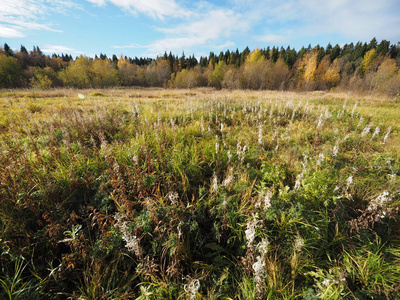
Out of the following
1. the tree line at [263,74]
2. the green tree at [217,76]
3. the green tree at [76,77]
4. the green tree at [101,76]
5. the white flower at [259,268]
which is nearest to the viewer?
the white flower at [259,268]

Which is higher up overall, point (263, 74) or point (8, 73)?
point (263, 74)

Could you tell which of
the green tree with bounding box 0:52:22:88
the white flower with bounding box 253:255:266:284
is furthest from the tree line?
the white flower with bounding box 253:255:266:284

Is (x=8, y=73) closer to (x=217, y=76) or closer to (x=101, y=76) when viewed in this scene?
(x=101, y=76)

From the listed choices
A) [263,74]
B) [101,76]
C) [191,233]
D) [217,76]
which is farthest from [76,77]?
[191,233]

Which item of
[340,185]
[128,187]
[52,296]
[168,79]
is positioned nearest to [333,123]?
[340,185]

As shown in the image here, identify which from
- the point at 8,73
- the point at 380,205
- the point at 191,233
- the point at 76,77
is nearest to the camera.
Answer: the point at 380,205

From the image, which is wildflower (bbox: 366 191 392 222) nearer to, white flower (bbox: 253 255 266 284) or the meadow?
the meadow

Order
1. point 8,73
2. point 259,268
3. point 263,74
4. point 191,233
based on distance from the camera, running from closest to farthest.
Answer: point 259,268, point 191,233, point 8,73, point 263,74

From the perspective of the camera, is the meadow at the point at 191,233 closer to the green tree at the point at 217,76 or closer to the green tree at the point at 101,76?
the green tree at the point at 101,76

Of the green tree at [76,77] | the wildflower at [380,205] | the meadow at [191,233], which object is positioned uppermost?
the green tree at [76,77]

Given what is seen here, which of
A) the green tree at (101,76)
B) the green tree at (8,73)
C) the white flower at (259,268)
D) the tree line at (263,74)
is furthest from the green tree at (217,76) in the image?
the white flower at (259,268)

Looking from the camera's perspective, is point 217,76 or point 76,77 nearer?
point 76,77

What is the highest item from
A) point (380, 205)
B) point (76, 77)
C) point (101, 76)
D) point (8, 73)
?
point (101, 76)

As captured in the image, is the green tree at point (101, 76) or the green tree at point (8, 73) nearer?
the green tree at point (8, 73)
